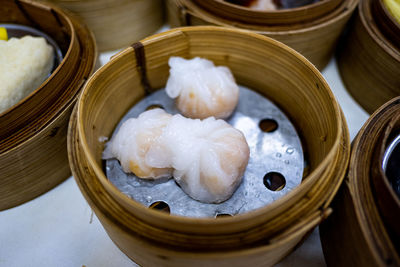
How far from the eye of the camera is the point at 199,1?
165 cm

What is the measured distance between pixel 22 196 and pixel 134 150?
573 mm

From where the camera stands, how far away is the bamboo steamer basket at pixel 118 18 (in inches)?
68.4

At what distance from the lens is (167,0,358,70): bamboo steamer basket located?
1.51m

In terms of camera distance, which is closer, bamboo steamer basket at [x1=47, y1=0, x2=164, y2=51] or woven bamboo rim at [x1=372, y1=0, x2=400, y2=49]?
woven bamboo rim at [x1=372, y1=0, x2=400, y2=49]

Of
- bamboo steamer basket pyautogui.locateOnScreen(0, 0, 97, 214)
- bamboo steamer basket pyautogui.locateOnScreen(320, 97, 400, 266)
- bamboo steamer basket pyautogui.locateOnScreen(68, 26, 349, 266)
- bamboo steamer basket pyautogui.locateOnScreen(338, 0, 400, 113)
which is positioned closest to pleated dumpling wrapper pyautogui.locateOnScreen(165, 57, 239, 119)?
bamboo steamer basket pyautogui.locateOnScreen(68, 26, 349, 266)

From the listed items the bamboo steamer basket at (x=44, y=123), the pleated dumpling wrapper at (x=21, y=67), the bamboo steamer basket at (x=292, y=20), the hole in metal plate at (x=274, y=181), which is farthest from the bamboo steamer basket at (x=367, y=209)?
the pleated dumpling wrapper at (x=21, y=67)

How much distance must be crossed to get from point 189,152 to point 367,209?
2.02 ft

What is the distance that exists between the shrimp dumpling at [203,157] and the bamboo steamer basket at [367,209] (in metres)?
0.38

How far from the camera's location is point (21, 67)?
1.39 metres

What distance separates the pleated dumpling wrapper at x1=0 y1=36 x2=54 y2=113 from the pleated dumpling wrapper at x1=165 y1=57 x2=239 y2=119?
579 mm

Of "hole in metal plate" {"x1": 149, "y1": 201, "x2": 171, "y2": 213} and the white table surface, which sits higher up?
"hole in metal plate" {"x1": 149, "y1": 201, "x2": 171, "y2": 213}

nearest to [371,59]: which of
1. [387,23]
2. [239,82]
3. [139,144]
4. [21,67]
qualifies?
[387,23]

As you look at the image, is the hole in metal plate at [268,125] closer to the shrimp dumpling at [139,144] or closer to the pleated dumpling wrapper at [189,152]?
the pleated dumpling wrapper at [189,152]

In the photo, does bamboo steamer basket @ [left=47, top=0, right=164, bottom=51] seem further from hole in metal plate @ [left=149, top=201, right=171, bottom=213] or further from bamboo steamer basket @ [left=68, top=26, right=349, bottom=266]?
hole in metal plate @ [left=149, top=201, right=171, bottom=213]
